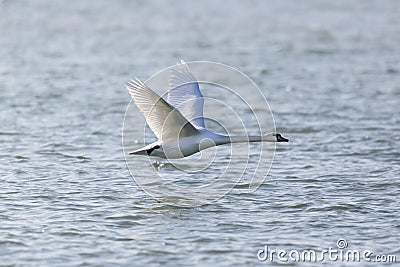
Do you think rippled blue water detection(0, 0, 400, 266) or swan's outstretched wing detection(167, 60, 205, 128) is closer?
rippled blue water detection(0, 0, 400, 266)

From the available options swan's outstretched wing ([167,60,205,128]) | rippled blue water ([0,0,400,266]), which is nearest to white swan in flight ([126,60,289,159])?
swan's outstretched wing ([167,60,205,128])

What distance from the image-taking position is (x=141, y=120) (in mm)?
14758

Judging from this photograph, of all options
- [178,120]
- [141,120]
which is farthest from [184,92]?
[141,120]

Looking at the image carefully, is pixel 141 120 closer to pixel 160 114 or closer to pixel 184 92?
pixel 184 92

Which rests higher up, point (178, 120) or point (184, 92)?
point (184, 92)

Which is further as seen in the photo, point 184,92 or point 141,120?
point 141,120

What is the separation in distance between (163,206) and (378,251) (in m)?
2.58

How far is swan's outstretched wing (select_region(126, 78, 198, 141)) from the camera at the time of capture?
9.29 m

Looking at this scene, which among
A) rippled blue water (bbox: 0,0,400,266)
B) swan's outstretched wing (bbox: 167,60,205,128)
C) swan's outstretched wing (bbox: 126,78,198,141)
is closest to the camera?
rippled blue water (bbox: 0,0,400,266)

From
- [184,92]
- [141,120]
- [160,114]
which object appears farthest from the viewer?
[141,120]

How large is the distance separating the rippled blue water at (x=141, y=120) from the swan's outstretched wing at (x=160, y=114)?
849mm

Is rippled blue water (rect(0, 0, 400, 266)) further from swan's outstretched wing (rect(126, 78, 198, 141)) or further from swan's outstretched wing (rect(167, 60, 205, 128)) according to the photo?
swan's outstretched wing (rect(167, 60, 205, 128))

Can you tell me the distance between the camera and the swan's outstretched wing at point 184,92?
1028 centimetres

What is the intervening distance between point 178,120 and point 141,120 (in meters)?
5.22
